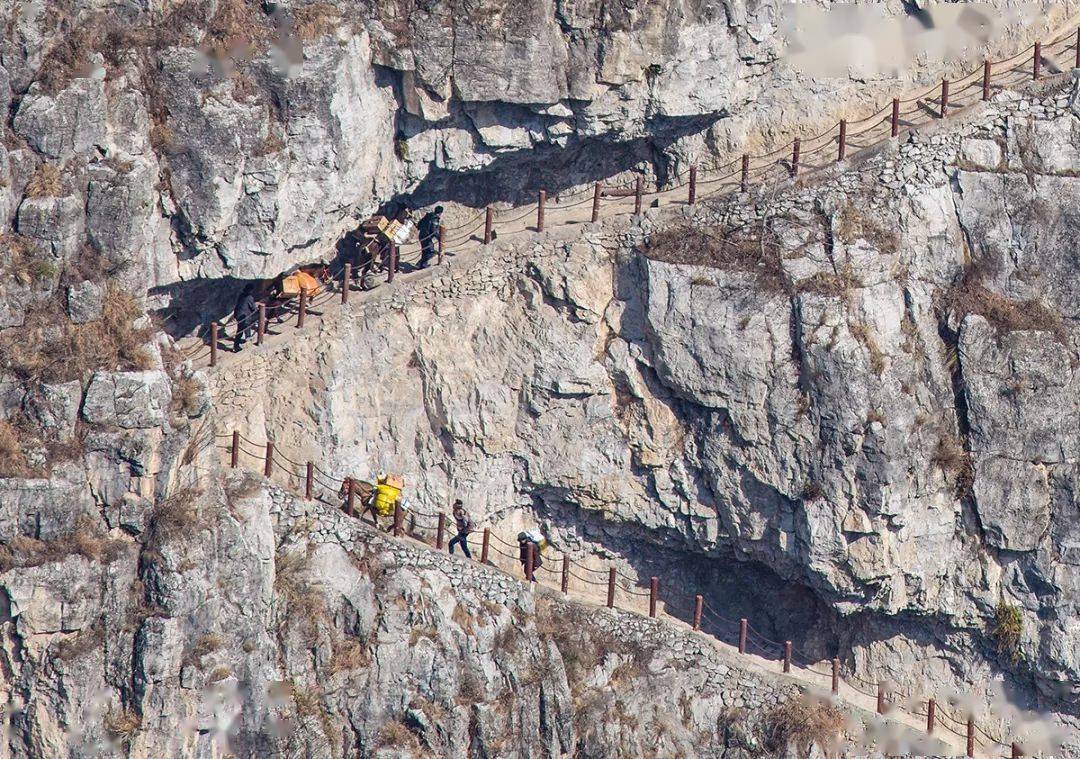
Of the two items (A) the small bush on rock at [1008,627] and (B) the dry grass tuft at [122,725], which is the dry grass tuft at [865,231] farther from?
(B) the dry grass tuft at [122,725]

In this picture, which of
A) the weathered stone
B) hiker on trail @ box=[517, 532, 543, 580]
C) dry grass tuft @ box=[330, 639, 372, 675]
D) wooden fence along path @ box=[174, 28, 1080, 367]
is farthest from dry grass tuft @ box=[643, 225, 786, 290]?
the weathered stone

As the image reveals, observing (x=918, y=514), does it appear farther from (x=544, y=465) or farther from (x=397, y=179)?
(x=397, y=179)

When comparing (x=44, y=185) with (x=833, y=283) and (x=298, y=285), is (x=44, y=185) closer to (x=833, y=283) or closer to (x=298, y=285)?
(x=298, y=285)

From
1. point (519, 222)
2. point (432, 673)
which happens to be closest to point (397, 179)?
point (519, 222)

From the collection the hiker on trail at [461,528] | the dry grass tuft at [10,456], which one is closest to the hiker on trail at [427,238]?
the hiker on trail at [461,528]

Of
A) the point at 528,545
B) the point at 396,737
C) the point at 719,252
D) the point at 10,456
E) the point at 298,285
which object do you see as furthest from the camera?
the point at 298,285

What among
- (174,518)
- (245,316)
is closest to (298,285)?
(245,316)
